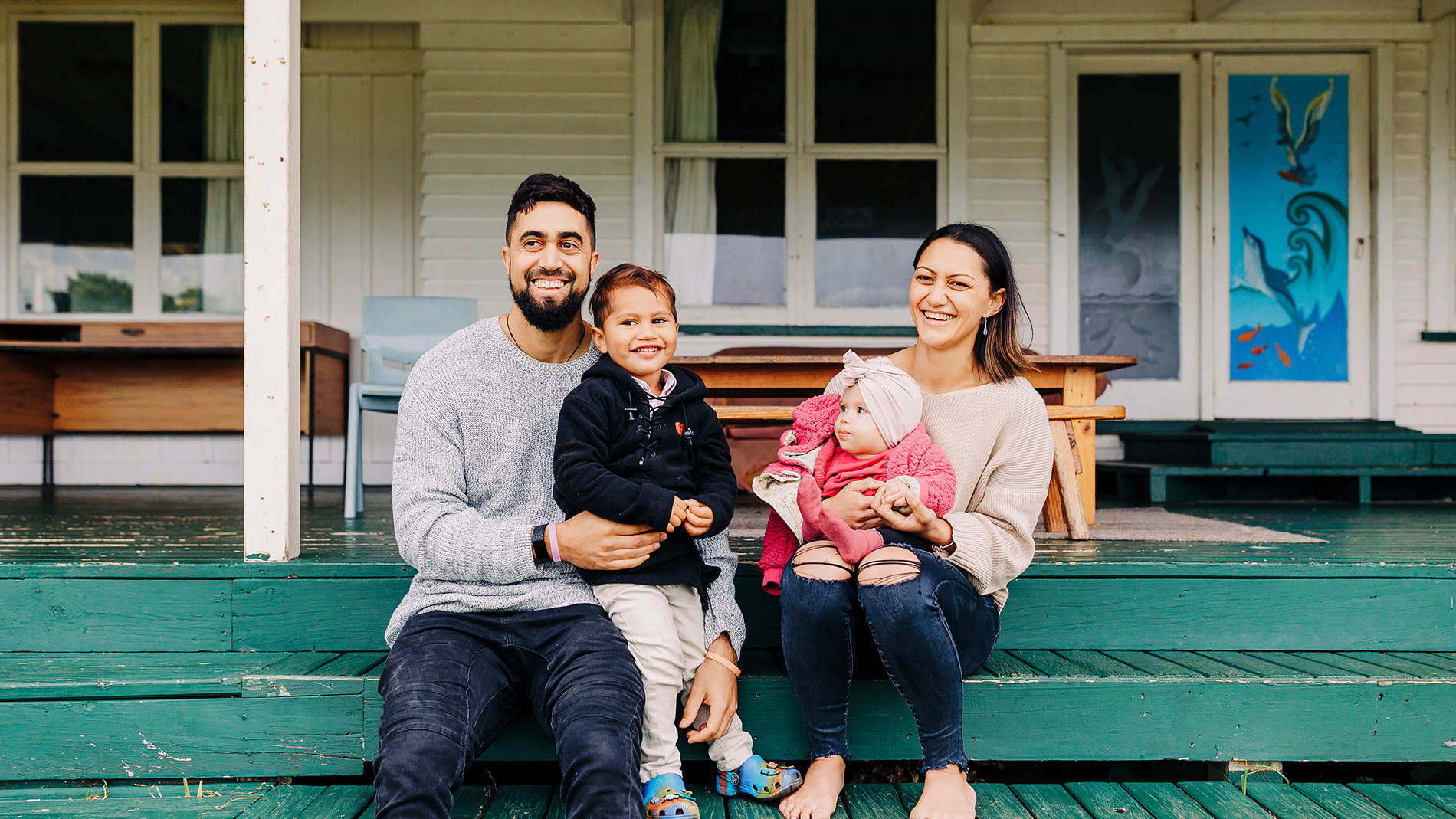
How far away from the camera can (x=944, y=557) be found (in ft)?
5.58

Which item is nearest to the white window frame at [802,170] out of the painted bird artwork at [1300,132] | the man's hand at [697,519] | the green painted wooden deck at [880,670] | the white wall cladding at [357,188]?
the white wall cladding at [357,188]

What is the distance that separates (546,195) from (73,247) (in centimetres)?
454

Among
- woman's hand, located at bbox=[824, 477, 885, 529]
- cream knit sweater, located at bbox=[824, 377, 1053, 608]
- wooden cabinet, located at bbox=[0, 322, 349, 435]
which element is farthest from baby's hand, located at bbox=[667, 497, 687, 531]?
wooden cabinet, located at bbox=[0, 322, 349, 435]

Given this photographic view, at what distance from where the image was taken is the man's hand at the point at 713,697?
166 cm

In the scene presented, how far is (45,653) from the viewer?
2062 millimetres

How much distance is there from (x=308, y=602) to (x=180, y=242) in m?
3.75

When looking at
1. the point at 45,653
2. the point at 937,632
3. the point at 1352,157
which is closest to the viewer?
the point at 937,632

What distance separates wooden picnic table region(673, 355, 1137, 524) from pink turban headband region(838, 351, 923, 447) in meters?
0.90

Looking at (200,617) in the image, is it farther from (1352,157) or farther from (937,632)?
(1352,157)

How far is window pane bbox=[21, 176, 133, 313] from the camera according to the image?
Result: 4.83m

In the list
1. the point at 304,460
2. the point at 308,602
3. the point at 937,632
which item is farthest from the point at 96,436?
the point at 937,632

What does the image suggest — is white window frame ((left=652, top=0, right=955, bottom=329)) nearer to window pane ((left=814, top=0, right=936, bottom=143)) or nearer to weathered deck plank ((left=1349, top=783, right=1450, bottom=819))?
window pane ((left=814, top=0, right=936, bottom=143))

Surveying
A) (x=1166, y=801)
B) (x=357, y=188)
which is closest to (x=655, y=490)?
(x=1166, y=801)

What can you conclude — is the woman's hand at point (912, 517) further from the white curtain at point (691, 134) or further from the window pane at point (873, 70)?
the window pane at point (873, 70)
